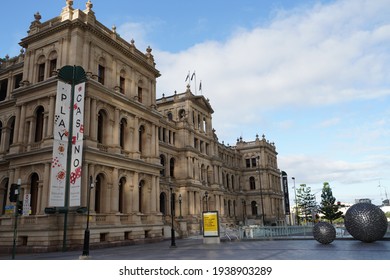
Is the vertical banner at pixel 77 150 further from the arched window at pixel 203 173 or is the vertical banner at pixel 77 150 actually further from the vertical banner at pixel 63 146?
the arched window at pixel 203 173

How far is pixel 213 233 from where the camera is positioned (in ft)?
93.8

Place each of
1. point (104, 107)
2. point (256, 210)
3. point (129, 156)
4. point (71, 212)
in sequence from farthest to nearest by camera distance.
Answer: point (256, 210) < point (129, 156) < point (104, 107) < point (71, 212)

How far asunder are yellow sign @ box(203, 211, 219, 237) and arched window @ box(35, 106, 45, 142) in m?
15.7

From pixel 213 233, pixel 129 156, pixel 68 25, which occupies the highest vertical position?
pixel 68 25

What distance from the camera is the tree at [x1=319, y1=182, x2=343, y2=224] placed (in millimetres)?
88625

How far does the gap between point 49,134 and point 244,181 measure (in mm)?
60666

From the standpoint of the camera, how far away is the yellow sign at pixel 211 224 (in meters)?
28.4

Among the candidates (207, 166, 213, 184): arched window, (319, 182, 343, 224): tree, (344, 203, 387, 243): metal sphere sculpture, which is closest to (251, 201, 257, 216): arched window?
(319, 182, 343, 224): tree

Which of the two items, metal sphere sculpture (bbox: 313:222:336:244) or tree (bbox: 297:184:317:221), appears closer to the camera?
metal sphere sculpture (bbox: 313:222:336:244)

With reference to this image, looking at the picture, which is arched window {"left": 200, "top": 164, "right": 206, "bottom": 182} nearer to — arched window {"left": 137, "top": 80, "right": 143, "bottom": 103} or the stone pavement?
arched window {"left": 137, "top": 80, "right": 143, "bottom": 103}

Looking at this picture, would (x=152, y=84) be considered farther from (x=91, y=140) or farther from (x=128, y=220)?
(x=128, y=220)

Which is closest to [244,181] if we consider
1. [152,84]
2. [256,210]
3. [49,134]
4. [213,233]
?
[256,210]

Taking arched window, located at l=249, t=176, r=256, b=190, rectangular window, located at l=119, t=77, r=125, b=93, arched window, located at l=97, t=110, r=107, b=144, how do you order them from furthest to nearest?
arched window, located at l=249, t=176, r=256, b=190, rectangular window, located at l=119, t=77, r=125, b=93, arched window, located at l=97, t=110, r=107, b=144

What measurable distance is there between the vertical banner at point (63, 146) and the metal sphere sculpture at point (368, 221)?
17.4m
